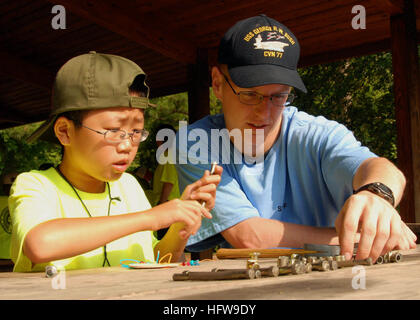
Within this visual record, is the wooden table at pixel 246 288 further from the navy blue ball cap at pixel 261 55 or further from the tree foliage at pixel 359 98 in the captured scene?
the tree foliage at pixel 359 98

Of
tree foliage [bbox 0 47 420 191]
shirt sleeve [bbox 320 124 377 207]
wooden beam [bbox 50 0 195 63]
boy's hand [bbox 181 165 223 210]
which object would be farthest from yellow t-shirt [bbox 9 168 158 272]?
tree foliage [bbox 0 47 420 191]

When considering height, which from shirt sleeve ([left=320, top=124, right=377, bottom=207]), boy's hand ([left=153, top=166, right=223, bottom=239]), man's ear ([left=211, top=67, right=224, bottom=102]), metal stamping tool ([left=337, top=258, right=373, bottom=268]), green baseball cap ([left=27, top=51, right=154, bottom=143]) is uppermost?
man's ear ([left=211, top=67, right=224, bottom=102])

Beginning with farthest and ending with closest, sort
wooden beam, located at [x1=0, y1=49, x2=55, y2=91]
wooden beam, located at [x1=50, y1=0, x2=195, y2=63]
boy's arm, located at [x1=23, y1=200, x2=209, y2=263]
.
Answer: wooden beam, located at [x1=0, y1=49, x2=55, y2=91]
wooden beam, located at [x1=50, y1=0, x2=195, y2=63]
boy's arm, located at [x1=23, y1=200, x2=209, y2=263]

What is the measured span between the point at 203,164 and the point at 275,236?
1.86 feet

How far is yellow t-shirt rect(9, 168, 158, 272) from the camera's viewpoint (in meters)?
1.77

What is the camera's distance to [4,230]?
16.0 ft

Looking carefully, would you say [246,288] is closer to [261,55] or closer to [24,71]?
[261,55]

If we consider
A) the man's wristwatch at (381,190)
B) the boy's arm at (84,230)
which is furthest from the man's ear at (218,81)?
the man's wristwatch at (381,190)

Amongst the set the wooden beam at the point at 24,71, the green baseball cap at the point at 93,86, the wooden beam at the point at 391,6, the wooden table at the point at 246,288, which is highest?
the wooden beam at the point at 24,71

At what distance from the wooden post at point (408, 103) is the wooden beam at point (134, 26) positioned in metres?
2.83

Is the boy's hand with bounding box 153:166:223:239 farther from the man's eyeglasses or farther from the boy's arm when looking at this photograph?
the man's eyeglasses

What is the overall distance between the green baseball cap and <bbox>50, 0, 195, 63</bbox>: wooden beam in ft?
12.2

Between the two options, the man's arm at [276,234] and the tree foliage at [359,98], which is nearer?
the man's arm at [276,234]

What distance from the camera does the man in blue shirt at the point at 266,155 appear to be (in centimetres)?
226
